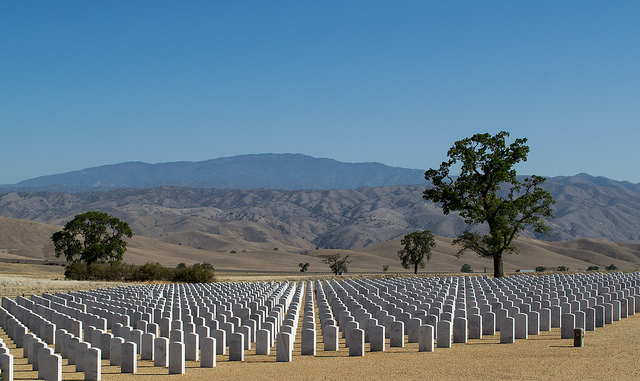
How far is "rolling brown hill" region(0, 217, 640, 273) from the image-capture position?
94.6 metres

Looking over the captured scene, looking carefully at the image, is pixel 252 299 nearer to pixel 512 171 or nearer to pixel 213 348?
pixel 213 348

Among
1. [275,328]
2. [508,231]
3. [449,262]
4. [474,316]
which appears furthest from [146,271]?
[449,262]

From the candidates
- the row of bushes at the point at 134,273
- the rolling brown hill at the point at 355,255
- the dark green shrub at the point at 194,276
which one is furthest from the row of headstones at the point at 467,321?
the rolling brown hill at the point at 355,255

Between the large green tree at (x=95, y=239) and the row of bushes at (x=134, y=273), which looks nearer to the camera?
the row of bushes at (x=134, y=273)

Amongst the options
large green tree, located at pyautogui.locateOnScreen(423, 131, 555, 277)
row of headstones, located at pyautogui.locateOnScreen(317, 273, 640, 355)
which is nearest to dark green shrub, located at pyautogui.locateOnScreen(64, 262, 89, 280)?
large green tree, located at pyautogui.locateOnScreen(423, 131, 555, 277)

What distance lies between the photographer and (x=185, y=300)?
22.0 metres

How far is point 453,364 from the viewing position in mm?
11297

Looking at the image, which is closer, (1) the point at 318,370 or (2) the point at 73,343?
(1) the point at 318,370

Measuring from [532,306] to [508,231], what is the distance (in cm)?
2009

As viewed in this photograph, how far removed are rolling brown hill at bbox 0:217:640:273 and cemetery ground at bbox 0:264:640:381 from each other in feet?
252

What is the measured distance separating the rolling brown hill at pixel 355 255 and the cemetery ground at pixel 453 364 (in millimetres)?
76705

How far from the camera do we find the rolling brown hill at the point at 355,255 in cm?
9462

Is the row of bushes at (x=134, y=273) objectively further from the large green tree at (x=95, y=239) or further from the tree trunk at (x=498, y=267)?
the tree trunk at (x=498, y=267)

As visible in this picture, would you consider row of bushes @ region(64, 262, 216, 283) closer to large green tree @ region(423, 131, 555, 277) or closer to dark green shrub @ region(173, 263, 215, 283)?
dark green shrub @ region(173, 263, 215, 283)
